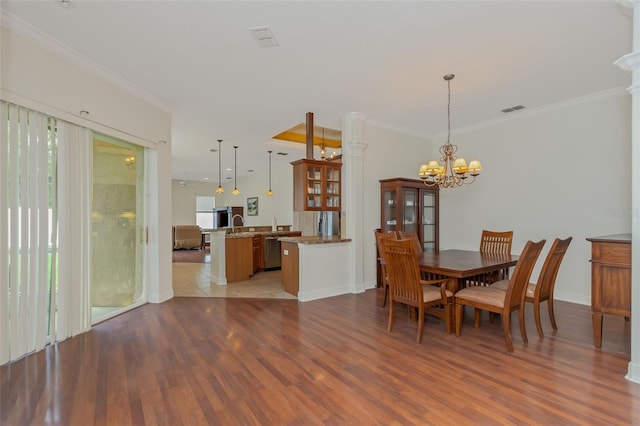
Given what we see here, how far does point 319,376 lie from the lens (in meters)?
2.27

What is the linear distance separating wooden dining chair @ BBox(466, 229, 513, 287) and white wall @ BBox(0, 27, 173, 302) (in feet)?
14.0

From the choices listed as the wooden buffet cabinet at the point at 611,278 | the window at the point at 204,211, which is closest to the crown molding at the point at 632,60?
the wooden buffet cabinet at the point at 611,278

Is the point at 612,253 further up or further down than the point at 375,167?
further down

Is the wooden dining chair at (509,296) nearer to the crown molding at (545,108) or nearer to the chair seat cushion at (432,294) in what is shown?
the chair seat cushion at (432,294)

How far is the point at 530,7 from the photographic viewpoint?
2367 millimetres

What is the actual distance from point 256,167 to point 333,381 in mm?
8560

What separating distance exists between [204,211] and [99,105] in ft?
33.1

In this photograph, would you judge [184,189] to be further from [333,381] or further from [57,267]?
[333,381]


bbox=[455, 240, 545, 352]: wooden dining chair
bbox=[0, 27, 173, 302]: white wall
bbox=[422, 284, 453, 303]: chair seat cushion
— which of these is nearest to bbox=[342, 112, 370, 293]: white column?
bbox=[422, 284, 453, 303]: chair seat cushion

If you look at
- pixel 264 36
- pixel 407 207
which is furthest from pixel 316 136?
pixel 264 36

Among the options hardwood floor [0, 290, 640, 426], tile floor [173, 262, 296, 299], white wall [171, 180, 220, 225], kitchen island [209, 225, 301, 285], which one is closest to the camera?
hardwood floor [0, 290, 640, 426]

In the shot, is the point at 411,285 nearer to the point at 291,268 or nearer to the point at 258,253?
the point at 291,268

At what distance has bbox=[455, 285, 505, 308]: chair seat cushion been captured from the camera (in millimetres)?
2799

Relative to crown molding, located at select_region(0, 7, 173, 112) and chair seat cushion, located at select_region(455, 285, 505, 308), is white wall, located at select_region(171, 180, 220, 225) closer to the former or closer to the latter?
crown molding, located at select_region(0, 7, 173, 112)
